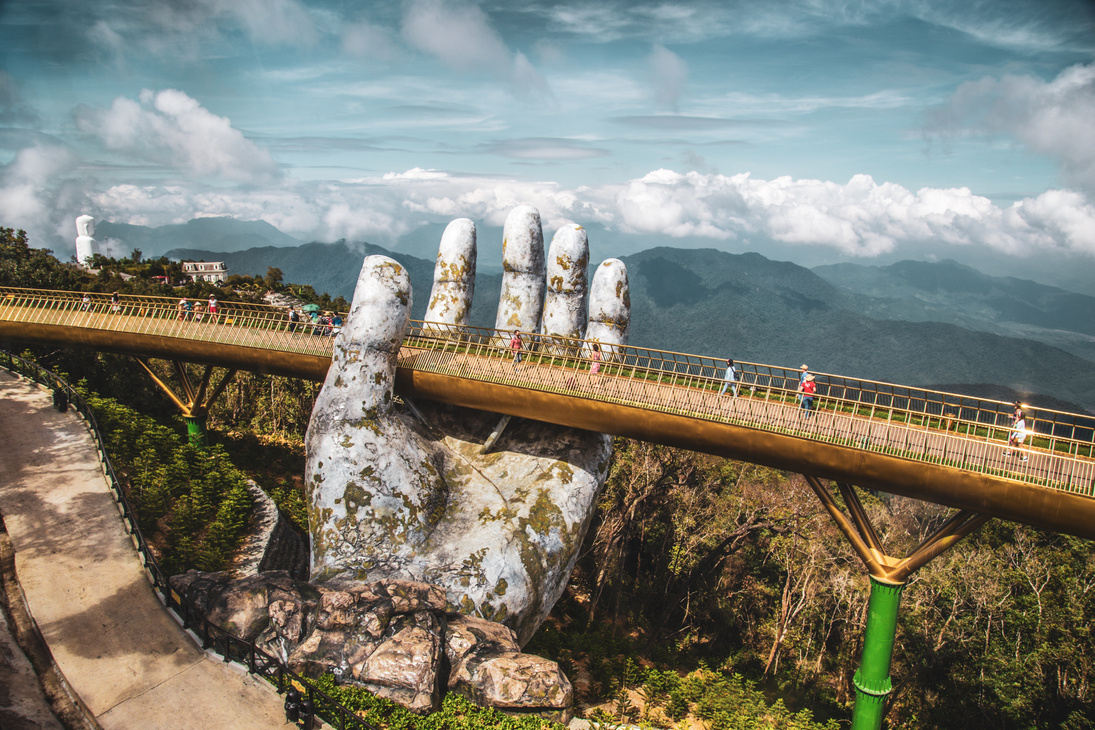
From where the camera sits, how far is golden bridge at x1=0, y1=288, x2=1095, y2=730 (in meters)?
12.5

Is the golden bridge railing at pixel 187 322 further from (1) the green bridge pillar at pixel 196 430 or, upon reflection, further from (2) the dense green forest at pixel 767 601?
(1) the green bridge pillar at pixel 196 430

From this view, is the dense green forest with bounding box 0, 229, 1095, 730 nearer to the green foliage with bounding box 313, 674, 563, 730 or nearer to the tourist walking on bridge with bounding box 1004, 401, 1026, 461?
the green foliage with bounding box 313, 674, 563, 730

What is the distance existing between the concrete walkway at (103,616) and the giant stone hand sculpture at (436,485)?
12.7 ft

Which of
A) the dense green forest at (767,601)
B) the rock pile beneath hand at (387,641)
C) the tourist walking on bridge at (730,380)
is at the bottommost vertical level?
the dense green forest at (767,601)

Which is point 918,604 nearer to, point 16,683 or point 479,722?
point 479,722

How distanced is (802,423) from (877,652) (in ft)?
18.4

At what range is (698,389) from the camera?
15906 millimetres

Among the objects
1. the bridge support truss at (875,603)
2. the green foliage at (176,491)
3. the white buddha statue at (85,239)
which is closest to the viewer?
the bridge support truss at (875,603)

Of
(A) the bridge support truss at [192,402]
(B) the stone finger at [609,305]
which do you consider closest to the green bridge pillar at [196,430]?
(A) the bridge support truss at [192,402]

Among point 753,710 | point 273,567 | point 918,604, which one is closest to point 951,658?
point 918,604

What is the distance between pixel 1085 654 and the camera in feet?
72.5

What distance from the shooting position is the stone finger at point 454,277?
70.4ft

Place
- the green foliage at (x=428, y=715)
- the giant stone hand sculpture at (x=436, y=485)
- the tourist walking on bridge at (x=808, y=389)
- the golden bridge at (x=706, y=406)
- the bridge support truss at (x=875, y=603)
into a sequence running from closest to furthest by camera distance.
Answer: the green foliage at (x=428, y=715) → the golden bridge at (x=706, y=406) → the bridge support truss at (x=875, y=603) → the tourist walking on bridge at (x=808, y=389) → the giant stone hand sculpture at (x=436, y=485)

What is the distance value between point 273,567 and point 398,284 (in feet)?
33.2
